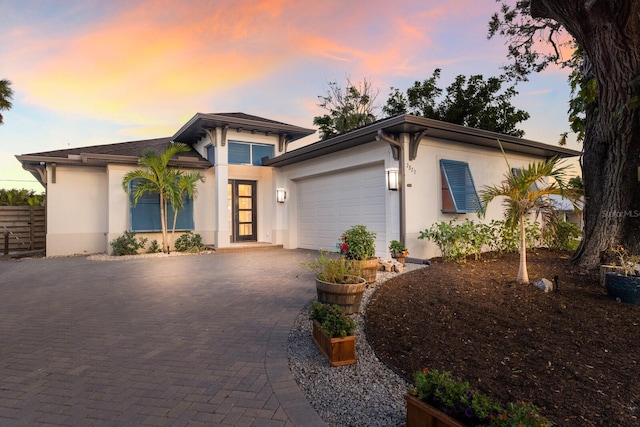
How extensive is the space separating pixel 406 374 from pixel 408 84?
73.1 ft

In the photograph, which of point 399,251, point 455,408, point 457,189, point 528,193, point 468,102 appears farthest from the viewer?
point 468,102

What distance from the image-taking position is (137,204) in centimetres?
1163

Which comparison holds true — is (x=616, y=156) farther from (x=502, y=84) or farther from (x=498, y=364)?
(x=502, y=84)

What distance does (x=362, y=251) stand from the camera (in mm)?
5934

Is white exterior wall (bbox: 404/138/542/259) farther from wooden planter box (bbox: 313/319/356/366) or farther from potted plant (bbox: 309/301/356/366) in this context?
wooden planter box (bbox: 313/319/356/366)

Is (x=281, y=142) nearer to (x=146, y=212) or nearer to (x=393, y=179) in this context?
(x=146, y=212)

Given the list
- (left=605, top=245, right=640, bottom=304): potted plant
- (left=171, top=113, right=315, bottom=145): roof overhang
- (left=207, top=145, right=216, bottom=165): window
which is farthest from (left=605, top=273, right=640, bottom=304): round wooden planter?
(left=207, top=145, right=216, bottom=165): window

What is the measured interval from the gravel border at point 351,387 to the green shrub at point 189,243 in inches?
362

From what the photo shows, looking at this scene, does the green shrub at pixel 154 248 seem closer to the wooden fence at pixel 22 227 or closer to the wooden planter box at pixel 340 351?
the wooden fence at pixel 22 227

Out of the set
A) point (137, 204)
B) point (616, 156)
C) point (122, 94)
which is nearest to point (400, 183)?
point (616, 156)

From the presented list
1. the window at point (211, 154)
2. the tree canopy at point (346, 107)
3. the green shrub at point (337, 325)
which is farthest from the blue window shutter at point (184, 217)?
the tree canopy at point (346, 107)

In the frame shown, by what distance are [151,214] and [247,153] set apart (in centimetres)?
391

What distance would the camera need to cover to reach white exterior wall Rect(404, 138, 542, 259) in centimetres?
817

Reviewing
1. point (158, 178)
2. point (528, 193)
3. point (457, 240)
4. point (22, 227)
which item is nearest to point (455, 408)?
point (528, 193)
